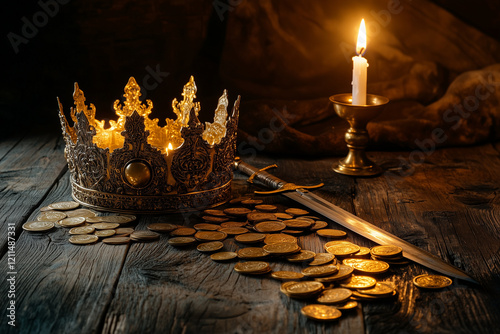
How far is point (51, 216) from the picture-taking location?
1.99 m

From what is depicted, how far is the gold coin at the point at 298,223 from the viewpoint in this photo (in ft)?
6.31

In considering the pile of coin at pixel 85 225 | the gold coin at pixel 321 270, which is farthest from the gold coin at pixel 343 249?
the pile of coin at pixel 85 225

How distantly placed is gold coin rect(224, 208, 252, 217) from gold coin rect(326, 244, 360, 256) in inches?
15.2

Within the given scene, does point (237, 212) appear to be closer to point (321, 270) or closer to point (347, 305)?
point (321, 270)

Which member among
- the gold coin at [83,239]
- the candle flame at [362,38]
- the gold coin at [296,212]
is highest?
the candle flame at [362,38]

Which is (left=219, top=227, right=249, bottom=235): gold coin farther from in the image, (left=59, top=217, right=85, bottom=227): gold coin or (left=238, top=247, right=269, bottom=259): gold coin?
(left=59, top=217, right=85, bottom=227): gold coin

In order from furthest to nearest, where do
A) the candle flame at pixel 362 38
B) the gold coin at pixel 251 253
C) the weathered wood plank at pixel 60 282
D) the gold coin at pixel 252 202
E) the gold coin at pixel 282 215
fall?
the candle flame at pixel 362 38, the gold coin at pixel 252 202, the gold coin at pixel 282 215, the gold coin at pixel 251 253, the weathered wood plank at pixel 60 282

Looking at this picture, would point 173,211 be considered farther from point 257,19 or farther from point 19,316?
point 257,19

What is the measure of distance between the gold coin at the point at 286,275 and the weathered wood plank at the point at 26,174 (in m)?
0.81

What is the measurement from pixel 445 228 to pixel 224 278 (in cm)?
80

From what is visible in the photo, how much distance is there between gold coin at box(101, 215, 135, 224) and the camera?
76.8 inches

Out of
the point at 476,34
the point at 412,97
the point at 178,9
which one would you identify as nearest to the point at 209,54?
the point at 178,9

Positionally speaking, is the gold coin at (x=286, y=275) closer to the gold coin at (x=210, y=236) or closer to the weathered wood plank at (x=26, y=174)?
the gold coin at (x=210, y=236)

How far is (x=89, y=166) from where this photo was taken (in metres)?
2.04
